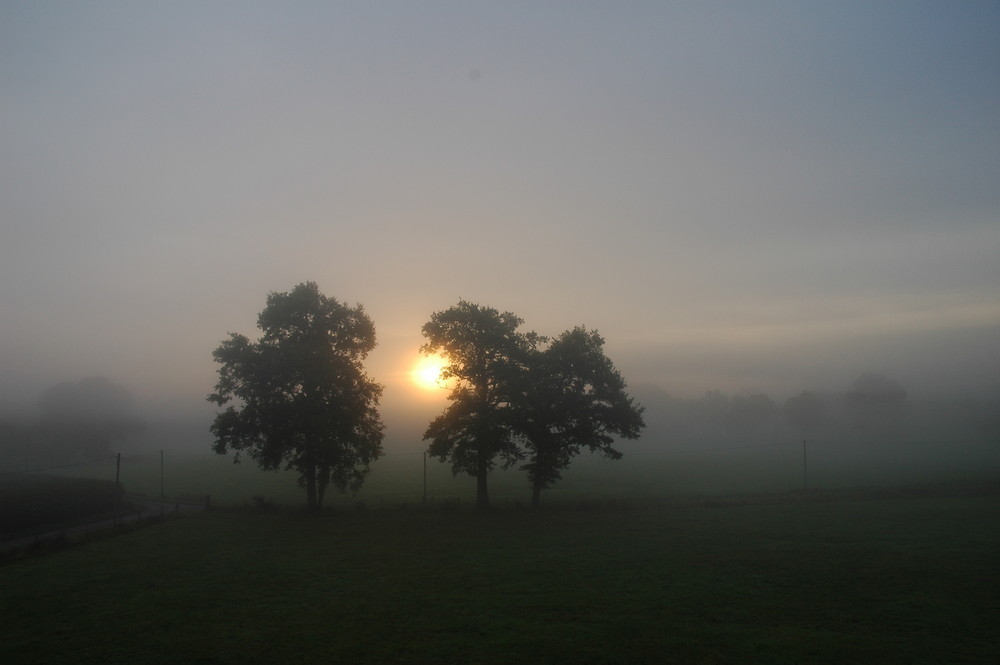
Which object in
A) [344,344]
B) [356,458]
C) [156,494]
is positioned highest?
[344,344]

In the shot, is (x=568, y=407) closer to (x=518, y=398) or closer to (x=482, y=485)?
(x=518, y=398)

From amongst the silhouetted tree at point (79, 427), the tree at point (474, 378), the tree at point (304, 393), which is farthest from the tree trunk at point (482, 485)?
the silhouetted tree at point (79, 427)

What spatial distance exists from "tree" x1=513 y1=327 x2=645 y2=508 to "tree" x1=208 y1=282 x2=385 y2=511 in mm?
12094

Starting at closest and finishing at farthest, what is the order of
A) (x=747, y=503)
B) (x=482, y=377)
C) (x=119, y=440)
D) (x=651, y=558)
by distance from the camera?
(x=651, y=558) → (x=482, y=377) → (x=747, y=503) → (x=119, y=440)

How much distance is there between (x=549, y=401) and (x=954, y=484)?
39.8 meters

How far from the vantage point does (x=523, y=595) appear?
21.7 m

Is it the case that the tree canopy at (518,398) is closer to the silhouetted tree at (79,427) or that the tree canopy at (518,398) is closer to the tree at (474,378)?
the tree at (474,378)

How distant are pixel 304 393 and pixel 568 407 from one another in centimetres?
1987

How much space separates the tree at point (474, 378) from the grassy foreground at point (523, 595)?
9.19 m

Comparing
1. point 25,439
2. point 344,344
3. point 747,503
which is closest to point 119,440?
point 25,439

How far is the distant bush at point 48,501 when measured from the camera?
4344 cm

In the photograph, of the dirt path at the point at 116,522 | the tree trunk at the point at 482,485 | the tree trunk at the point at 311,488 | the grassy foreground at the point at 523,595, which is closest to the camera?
the grassy foreground at the point at 523,595

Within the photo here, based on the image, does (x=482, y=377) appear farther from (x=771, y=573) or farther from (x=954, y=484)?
(x=954, y=484)

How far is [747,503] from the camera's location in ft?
167
